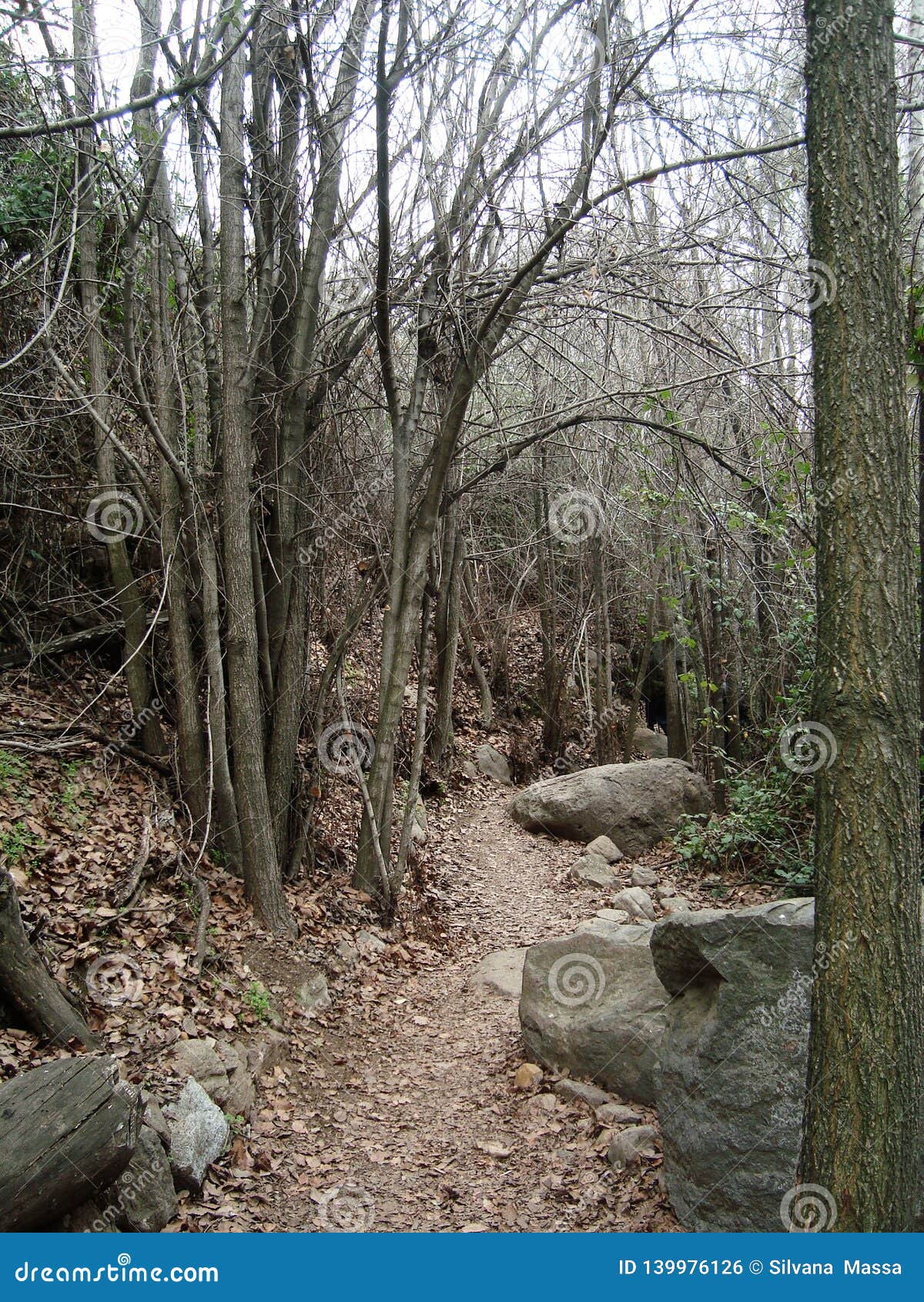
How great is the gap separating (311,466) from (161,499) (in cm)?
146

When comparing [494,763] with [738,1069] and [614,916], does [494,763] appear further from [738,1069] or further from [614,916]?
[738,1069]

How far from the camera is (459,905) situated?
8648 millimetres

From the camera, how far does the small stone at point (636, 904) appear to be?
7988 millimetres

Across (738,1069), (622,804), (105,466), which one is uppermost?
(105,466)

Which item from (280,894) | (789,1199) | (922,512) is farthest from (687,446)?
(789,1199)

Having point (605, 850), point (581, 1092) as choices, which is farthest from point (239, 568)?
point (605, 850)

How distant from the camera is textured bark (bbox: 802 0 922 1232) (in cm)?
271

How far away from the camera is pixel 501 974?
692cm

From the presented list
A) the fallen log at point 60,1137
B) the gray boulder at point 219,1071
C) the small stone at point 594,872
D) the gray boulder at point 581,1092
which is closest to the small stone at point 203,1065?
the gray boulder at point 219,1071

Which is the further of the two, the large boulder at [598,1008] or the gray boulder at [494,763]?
the gray boulder at [494,763]

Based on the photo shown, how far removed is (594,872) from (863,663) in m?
7.32

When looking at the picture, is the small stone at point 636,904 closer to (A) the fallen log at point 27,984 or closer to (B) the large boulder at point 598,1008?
(B) the large boulder at point 598,1008

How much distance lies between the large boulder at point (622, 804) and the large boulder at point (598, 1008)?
17.2 ft

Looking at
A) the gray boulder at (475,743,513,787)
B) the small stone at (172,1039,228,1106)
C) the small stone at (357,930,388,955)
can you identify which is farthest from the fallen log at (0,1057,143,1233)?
the gray boulder at (475,743,513,787)
